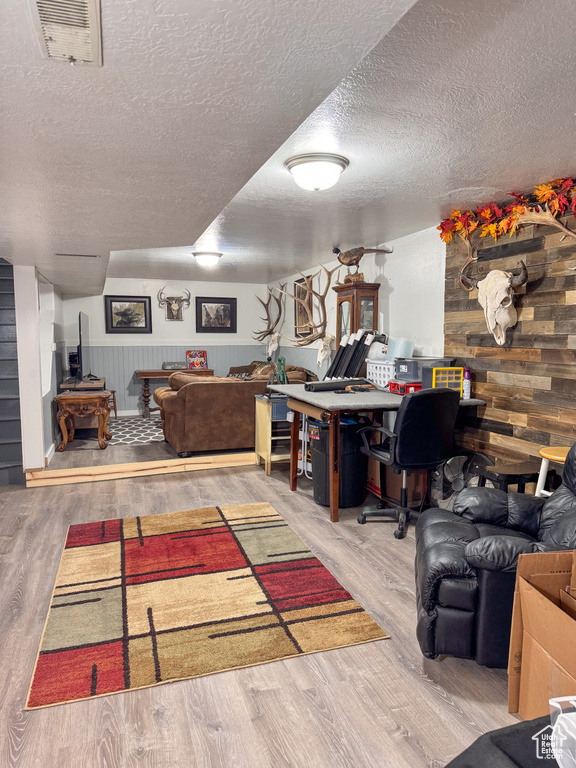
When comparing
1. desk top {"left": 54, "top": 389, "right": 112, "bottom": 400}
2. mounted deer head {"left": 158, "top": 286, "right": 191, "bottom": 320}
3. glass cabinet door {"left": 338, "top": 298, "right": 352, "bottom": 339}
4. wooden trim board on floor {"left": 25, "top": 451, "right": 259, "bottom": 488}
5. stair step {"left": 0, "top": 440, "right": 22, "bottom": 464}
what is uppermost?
mounted deer head {"left": 158, "top": 286, "right": 191, "bottom": 320}

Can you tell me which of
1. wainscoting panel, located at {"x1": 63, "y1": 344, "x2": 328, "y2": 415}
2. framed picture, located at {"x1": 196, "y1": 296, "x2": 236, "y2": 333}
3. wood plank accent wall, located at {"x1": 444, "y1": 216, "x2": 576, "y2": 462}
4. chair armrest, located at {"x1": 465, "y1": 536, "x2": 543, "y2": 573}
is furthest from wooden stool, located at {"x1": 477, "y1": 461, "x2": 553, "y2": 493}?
framed picture, located at {"x1": 196, "y1": 296, "x2": 236, "y2": 333}

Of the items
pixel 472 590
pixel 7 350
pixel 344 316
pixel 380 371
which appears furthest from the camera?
pixel 344 316

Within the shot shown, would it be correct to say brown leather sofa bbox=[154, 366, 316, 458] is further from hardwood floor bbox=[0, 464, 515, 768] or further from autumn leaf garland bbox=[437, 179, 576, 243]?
hardwood floor bbox=[0, 464, 515, 768]

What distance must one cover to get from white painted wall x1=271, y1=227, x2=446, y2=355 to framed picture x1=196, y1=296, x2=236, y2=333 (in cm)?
389

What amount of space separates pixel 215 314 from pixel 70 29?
7.97 m

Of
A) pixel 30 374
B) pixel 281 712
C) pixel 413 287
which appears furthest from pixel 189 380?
pixel 281 712

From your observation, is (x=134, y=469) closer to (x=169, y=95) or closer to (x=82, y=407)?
(x=82, y=407)

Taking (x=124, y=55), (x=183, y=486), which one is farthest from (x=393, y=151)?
(x=183, y=486)

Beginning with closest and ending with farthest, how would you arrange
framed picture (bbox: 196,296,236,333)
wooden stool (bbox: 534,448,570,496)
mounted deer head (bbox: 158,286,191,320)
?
wooden stool (bbox: 534,448,570,496), mounted deer head (bbox: 158,286,191,320), framed picture (bbox: 196,296,236,333)

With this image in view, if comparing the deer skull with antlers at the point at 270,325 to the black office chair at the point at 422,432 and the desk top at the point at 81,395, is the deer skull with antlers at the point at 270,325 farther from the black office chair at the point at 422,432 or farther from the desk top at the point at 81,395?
the black office chair at the point at 422,432

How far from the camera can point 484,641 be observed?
2045mm

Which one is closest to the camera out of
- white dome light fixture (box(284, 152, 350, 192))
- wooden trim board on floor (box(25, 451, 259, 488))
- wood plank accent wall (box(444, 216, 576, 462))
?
white dome light fixture (box(284, 152, 350, 192))

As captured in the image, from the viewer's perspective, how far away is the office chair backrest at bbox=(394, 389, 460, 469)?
10.7ft

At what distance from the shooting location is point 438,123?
2.31 meters
